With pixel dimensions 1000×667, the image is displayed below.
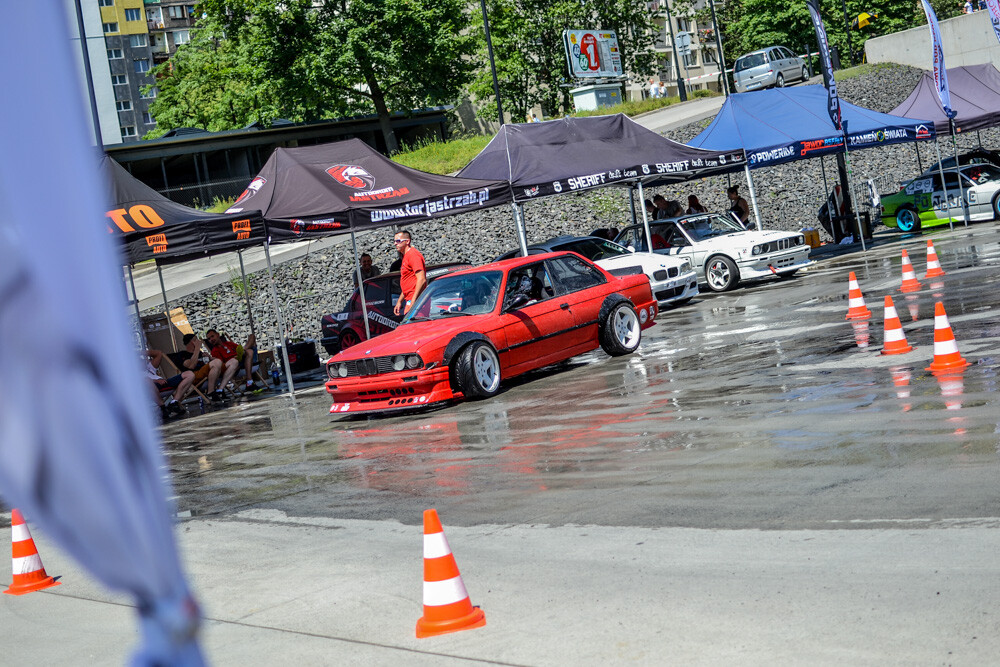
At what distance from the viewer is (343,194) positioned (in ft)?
54.2

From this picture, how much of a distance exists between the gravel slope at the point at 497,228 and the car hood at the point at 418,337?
12.4 m

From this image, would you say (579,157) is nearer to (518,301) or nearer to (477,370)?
(518,301)

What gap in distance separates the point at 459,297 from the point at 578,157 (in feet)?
26.9

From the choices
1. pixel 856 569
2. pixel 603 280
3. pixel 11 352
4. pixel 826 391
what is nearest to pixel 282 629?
pixel 856 569

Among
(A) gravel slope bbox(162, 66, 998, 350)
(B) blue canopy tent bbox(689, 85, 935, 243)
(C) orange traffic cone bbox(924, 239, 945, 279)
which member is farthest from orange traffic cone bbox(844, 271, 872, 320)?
(A) gravel slope bbox(162, 66, 998, 350)

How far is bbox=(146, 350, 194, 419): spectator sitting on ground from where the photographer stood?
1725 cm

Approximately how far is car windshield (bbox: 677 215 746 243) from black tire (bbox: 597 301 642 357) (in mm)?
8681

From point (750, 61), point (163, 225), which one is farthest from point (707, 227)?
point (750, 61)

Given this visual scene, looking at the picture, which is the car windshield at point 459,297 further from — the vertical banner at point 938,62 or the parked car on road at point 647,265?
the vertical banner at point 938,62

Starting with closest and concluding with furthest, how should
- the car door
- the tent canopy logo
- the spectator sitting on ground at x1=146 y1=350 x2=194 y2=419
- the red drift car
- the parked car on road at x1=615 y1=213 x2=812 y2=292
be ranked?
the red drift car < the car door < the tent canopy logo < the spectator sitting on ground at x1=146 y1=350 x2=194 y2=419 < the parked car on road at x1=615 y1=213 x2=812 y2=292

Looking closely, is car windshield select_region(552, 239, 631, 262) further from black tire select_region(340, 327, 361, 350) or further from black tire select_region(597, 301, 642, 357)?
black tire select_region(597, 301, 642, 357)

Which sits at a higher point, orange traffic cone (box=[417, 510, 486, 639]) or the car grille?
the car grille

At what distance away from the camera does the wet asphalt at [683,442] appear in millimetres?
6367

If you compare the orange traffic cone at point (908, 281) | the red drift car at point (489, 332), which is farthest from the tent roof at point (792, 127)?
the red drift car at point (489, 332)
